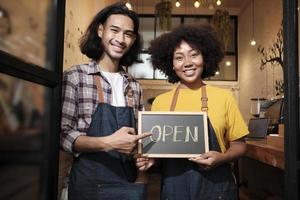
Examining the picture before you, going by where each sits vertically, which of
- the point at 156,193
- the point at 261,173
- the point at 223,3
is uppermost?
the point at 223,3

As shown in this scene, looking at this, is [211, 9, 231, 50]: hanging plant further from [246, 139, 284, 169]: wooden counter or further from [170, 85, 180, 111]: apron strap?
[170, 85, 180, 111]: apron strap

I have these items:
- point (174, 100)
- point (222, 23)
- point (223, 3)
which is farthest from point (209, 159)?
point (223, 3)

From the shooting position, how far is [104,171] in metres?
1.51

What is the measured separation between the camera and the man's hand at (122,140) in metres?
1.37

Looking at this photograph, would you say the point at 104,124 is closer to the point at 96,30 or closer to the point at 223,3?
the point at 96,30

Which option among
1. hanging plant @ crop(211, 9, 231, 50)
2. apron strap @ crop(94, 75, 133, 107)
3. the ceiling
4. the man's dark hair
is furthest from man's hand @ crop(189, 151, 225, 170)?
the ceiling

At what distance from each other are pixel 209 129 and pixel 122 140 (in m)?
0.45

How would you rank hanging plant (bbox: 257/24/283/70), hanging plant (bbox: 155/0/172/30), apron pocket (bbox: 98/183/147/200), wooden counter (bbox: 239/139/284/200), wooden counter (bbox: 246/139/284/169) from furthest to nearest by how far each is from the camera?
hanging plant (bbox: 155/0/172/30) → hanging plant (bbox: 257/24/283/70) → wooden counter (bbox: 239/139/284/200) → wooden counter (bbox: 246/139/284/169) → apron pocket (bbox: 98/183/147/200)

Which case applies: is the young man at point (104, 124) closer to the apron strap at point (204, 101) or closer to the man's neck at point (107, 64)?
the man's neck at point (107, 64)

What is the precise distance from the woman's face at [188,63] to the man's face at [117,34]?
27 centimetres

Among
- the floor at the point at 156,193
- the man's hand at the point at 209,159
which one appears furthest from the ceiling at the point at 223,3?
the man's hand at the point at 209,159

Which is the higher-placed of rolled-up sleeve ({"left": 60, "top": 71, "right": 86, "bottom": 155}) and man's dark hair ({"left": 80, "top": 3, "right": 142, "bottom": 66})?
man's dark hair ({"left": 80, "top": 3, "right": 142, "bottom": 66})

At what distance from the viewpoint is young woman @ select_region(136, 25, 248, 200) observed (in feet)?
5.03

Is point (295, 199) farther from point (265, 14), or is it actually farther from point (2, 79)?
point (265, 14)
